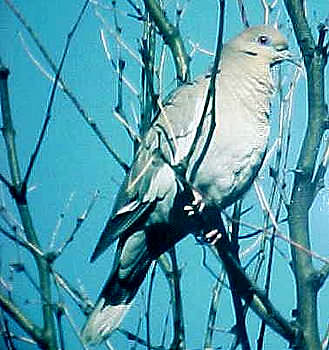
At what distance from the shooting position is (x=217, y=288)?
39.9 inches

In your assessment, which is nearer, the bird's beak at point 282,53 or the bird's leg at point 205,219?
the bird's leg at point 205,219

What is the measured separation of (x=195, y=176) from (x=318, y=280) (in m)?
0.30

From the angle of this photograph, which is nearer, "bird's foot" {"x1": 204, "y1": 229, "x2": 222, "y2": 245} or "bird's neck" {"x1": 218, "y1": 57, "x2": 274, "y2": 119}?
"bird's foot" {"x1": 204, "y1": 229, "x2": 222, "y2": 245}

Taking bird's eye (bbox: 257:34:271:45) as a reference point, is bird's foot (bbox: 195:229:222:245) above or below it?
below

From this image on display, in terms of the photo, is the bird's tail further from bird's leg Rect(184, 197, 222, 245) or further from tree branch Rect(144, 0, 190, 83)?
tree branch Rect(144, 0, 190, 83)

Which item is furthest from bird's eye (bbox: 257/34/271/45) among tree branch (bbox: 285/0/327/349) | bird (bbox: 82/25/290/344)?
tree branch (bbox: 285/0/327/349)

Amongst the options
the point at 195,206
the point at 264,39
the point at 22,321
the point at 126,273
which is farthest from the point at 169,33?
the point at 22,321

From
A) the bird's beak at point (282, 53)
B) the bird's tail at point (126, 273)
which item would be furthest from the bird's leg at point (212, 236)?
the bird's beak at point (282, 53)

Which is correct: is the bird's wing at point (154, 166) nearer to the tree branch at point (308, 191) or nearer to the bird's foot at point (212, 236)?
the bird's foot at point (212, 236)

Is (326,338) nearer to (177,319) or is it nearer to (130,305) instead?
(177,319)

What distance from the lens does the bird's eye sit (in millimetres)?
1136

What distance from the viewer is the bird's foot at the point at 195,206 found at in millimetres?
1010

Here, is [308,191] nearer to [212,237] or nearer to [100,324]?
[212,237]

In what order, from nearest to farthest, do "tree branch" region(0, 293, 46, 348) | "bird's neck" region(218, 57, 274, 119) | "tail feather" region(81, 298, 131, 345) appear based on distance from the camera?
1. "tree branch" region(0, 293, 46, 348)
2. "tail feather" region(81, 298, 131, 345)
3. "bird's neck" region(218, 57, 274, 119)
